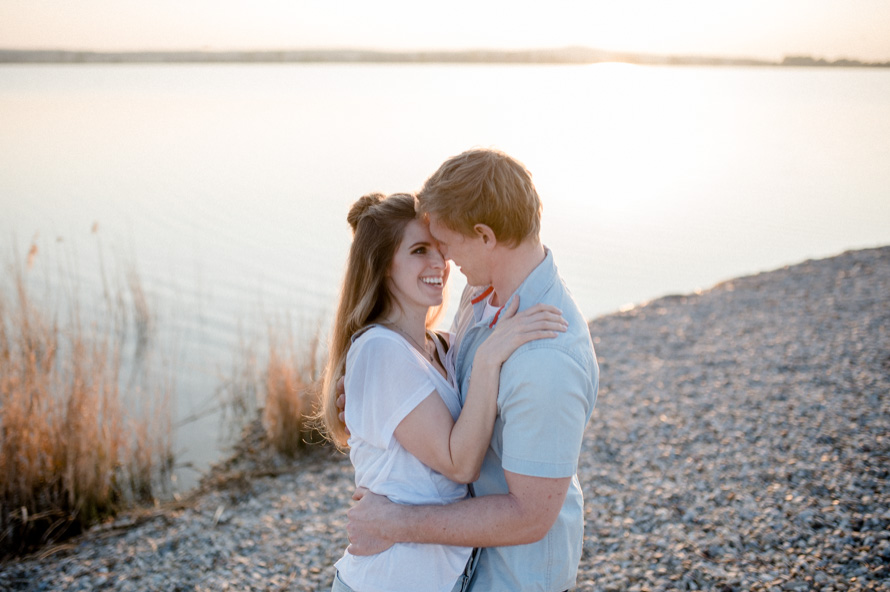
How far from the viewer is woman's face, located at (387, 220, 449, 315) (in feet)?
8.46

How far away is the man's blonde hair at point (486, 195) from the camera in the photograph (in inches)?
85.7

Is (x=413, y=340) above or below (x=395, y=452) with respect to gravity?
above

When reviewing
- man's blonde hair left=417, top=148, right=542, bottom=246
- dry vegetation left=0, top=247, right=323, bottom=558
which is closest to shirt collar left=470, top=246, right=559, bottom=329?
man's blonde hair left=417, top=148, right=542, bottom=246

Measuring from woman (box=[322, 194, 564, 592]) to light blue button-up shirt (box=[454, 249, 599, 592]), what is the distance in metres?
0.07

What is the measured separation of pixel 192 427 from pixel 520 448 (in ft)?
18.9

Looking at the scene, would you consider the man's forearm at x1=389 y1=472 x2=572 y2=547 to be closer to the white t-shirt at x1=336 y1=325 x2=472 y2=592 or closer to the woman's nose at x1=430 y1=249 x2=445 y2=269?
the white t-shirt at x1=336 y1=325 x2=472 y2=592

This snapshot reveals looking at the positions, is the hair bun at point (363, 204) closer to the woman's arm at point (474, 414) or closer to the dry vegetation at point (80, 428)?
the woman's arm at point (474, 414)

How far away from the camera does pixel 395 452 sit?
2.34 meters

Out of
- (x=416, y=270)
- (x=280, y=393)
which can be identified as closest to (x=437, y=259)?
(x=416, y=270)

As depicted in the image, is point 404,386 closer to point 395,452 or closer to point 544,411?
point 395,452

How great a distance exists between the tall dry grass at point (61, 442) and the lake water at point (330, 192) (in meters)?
0.61

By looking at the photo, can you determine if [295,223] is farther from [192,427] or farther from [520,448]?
[520,448]

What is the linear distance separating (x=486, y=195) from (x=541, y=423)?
0.71 m

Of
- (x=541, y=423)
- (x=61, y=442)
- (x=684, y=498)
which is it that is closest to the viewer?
(x=541, y=423)
